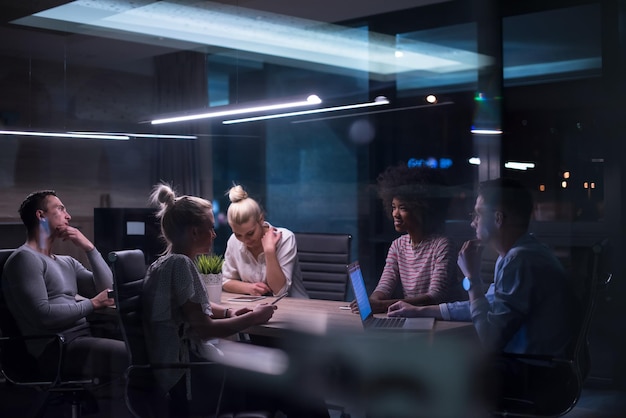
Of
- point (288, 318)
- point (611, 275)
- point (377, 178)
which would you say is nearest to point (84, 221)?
point (288, 318)

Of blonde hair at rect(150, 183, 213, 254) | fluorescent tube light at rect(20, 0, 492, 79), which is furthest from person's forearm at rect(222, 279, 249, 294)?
fluorescent tube light at rect(20, 0, 492, 79)

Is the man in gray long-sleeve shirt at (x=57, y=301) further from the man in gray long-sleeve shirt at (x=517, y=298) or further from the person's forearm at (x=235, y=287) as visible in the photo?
the man in gray long-sleeve shirt at (x=517, y=298)

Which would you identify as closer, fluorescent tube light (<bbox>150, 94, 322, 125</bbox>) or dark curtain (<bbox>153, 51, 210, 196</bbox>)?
fluorescent tube light (<bbox>150, 94, 322, 125</bbox>)

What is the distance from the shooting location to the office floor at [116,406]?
7.41 ft

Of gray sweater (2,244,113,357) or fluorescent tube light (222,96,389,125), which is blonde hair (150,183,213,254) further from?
fluorescent tube light (222,96,389,125)

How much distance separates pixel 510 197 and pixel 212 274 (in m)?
1.42

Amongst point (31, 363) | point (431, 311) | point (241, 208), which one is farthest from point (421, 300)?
point (31, 363)

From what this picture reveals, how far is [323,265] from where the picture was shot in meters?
3.67

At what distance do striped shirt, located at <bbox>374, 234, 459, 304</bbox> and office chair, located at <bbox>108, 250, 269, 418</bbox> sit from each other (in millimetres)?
798

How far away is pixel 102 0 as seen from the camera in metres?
4.08

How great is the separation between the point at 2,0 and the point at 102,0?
21.9 inches

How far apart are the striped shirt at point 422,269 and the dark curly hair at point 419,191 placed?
0.28 ft

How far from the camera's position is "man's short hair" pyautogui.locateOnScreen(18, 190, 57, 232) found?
10.7 ft

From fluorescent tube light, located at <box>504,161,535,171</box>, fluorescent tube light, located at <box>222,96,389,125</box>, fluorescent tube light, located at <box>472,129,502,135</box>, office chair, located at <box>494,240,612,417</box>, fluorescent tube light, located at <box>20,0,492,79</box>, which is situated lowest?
office chair, located at <box>494,240,612,417</box>
